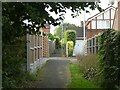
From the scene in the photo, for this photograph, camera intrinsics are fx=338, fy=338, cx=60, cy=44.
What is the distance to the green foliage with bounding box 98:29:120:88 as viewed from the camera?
10799mm

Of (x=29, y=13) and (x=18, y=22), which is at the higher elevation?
(x=29, y=13)

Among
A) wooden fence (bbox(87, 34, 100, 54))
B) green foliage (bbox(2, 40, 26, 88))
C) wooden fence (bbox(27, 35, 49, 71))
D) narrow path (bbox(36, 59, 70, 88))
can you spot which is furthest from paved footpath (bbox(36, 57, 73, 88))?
green foliage (bbox(2, 40, 26, 88))

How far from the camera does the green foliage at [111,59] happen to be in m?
10.8

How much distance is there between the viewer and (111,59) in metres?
11.5

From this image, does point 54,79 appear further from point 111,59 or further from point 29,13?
point 29,13

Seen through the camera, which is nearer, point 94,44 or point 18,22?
point 18,22

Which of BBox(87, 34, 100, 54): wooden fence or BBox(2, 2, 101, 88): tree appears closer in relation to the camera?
BBox(2, 2, 101, 88): tree

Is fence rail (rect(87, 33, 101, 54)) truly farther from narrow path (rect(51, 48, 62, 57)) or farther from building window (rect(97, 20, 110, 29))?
building window (rect(97, 20, 110, 29))

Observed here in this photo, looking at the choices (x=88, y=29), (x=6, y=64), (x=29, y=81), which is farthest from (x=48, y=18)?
(x=88, y=29)

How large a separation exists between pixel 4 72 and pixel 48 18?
7.54ft

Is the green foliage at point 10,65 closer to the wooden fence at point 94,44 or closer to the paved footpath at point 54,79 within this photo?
the paved footpath at point 54,79

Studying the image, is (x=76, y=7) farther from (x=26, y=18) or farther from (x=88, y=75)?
(x=88, y=75)

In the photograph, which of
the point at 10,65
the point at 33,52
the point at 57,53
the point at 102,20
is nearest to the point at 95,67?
the point at 33,52

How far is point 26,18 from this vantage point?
9336 millimetres
